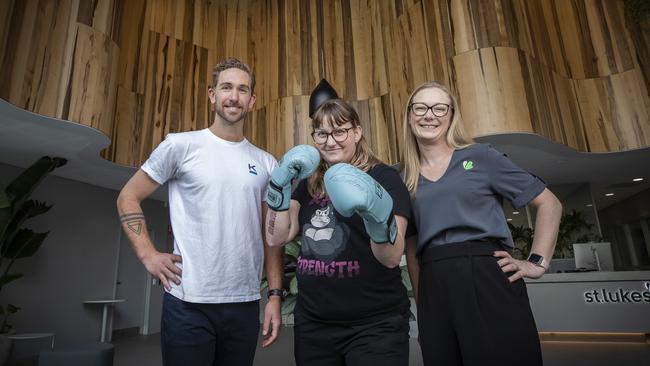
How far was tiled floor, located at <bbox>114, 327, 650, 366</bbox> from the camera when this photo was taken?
351 centimetres

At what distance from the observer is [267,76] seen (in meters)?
5.91

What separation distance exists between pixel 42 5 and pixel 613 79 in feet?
21.0

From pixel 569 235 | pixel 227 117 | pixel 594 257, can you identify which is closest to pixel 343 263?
pixel 227 117

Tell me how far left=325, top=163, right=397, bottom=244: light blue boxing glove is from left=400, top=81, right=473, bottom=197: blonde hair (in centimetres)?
40

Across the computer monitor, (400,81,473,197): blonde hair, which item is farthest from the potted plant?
the computer monitor

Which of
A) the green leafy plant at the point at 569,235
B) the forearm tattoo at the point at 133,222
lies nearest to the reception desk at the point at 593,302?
the green leafy plant at the point at 569,235

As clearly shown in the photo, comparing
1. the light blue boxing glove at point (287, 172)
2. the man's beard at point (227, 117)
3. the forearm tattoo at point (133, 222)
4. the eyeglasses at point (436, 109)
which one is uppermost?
the man's beard at point (227, 117)

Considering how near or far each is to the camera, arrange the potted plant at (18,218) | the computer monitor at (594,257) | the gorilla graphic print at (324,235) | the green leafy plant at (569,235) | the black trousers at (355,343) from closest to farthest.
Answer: the black trousers at (355,343), the gorilla graphic print at (324,235), the potted plant at (18,218), the computer monitor at (594,257), the green leafy plant at (569,235)

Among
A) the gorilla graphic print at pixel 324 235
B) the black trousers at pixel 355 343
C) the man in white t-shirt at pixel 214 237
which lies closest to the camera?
the black trousers at pixel 355 343

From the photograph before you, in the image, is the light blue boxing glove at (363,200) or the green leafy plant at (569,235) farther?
the green leafy plant at (569,235)

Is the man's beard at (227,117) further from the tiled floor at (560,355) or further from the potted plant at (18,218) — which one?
the potted plant at (18,218)

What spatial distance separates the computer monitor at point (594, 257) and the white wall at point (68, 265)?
22.9 feet

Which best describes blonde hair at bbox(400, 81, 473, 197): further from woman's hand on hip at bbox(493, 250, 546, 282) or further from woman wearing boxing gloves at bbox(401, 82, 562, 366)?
woman's hand on hip at bbox(493, 250, 546, 282)

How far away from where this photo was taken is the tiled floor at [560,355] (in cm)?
351
